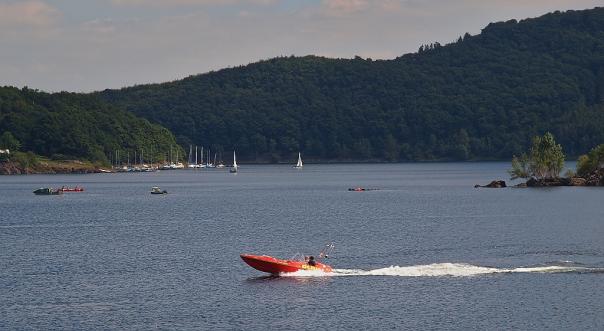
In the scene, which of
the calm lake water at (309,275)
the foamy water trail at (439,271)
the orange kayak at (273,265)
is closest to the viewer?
the calm lake water at (309,275)

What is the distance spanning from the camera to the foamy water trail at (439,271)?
98250mm

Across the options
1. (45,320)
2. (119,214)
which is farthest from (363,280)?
(119,214)

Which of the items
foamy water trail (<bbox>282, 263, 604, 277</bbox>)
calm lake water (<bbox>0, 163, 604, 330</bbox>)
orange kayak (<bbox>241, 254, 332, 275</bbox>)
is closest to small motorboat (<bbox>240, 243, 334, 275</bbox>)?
orange kayak (<bbox>241, 254, 332, 275</bbox>)

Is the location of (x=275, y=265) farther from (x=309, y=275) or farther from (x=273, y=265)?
(x=309, y=275)

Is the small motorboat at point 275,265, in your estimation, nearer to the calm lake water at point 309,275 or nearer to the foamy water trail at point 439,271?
the foamy water trail at point 439,271

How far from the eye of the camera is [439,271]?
325 ft

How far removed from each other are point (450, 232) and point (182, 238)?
36.9 m

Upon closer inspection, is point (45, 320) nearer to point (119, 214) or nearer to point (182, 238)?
point (182, 238)

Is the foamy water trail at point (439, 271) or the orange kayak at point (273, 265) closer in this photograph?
the orange kayak at point (273, 265)

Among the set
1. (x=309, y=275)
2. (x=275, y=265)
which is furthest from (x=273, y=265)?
(x=309, y=275)

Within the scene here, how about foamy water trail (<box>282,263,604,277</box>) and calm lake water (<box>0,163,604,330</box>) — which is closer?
calm lake water (<box>0,163,604,330</box>)

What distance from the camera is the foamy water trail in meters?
98.2

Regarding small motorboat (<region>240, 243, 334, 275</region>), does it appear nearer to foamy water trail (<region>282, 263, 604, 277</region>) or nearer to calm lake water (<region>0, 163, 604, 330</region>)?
foamy water trail (<region>282, 263, 604, 277</region>)

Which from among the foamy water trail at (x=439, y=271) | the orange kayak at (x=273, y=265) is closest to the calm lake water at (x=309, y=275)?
the foamy water trail at (x=439, y=271)
